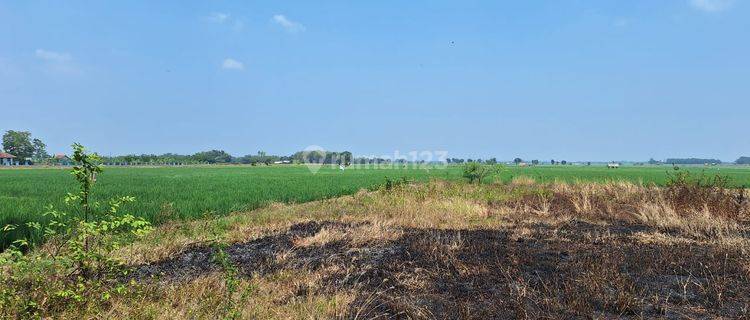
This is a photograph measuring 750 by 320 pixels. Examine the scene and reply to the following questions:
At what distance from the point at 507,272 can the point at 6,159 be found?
430 ft

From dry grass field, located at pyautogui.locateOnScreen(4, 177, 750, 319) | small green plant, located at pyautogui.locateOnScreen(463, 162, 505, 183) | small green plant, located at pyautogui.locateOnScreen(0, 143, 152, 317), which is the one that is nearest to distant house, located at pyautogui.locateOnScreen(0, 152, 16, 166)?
small green plant, located at pyautogui.locateOnScreen(463, 162, 505, 183)

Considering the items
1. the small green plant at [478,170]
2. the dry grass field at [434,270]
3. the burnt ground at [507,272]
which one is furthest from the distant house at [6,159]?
the burnt ground at [507,272]

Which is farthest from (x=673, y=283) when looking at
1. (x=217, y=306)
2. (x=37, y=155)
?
(x=37, y=155)

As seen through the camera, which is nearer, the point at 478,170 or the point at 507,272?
the point at 507,272

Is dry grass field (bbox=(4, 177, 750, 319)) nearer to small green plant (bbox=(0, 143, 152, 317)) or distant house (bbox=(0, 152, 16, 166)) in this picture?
small green plant (bbox=(0, 143, 152, 317))

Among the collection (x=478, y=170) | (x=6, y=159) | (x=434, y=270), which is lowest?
(x=434, y=270)

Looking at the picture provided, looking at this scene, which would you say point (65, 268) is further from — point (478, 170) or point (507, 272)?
point (478, 170)

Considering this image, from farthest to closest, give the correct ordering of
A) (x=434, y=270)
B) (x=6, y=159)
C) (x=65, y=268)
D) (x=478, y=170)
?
(x=6, y=159)
(x=478, y=170)
(x=434, y=270)
(x=65, y=268)

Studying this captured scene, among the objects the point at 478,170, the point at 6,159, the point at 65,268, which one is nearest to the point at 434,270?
the point at 65,268

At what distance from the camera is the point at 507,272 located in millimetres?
4898

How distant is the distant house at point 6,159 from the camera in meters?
96.7

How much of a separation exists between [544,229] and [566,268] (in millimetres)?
3630

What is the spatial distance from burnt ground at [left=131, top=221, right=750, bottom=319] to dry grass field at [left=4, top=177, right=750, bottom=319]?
0.8 inches

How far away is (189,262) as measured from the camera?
19.4ft
